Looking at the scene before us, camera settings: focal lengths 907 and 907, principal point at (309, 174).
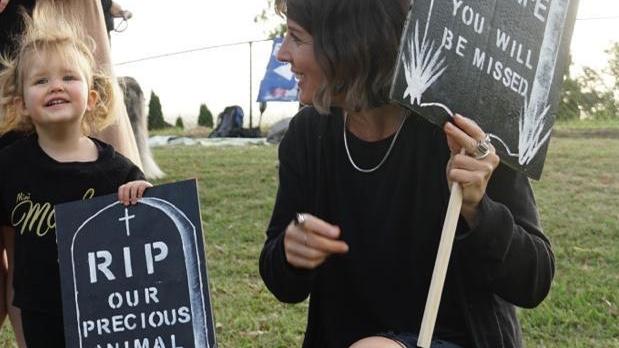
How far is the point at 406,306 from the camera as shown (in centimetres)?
217


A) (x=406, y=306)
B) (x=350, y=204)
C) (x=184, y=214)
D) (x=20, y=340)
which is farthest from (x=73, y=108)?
(x=406, y=306)

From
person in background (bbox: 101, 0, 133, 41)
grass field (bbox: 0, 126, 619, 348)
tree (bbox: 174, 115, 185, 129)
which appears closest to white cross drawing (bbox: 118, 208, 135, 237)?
person in background (bbox: 101, 0, 133, 41)

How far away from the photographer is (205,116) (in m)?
19.6

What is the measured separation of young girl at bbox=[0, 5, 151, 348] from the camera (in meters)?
2.66

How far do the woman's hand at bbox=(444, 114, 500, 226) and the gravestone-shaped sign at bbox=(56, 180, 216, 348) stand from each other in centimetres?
88

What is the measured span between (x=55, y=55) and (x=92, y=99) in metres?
0.19

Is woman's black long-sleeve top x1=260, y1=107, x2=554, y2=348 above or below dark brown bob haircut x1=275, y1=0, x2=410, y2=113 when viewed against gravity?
below

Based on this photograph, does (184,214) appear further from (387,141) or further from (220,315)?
(220,315)

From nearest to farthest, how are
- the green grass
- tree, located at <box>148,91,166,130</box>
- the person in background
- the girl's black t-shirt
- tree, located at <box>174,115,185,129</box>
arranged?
1. the girl's black t-shirt
2. the person in background
3. the green grass
4. tree, located at <box>148,91,166,130</box>
5. tree, located at <box>174,115,185,129</box>

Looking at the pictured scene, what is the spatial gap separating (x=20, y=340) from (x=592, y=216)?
4.15 metres

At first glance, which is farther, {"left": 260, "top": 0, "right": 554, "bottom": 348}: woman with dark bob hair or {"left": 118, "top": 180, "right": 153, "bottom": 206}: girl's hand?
{"left": 118, "top": 180, "right": 153, "bottom": 206}: girl's hand

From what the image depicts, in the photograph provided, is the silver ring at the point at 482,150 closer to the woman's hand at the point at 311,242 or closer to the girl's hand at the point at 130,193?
the woman's hand at the point at 311,242

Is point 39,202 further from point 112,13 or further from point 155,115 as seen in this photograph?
point 155,115

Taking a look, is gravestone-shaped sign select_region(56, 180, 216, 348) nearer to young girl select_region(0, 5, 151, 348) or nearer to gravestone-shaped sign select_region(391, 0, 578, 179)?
young girl select_region(0, 5, 151, 348)
